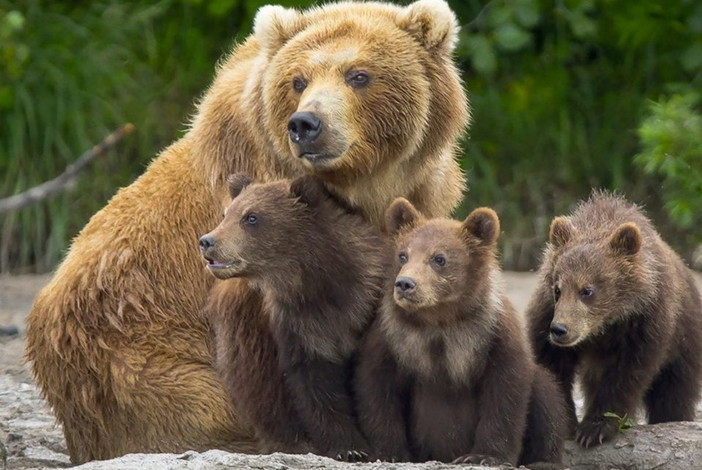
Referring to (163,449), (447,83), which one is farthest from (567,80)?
(163,449)

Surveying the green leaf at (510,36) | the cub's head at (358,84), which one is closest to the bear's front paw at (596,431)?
the cub's head at (358,84)

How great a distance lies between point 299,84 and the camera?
616 centimetres

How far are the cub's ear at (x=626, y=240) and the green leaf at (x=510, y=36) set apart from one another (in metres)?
5.86

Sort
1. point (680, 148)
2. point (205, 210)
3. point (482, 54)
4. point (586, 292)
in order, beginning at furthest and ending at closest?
1. point (482, 54)
2. point (680, 148)
3. point (205, 210)
4. point (586, 292)

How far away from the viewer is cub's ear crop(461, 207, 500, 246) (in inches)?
231

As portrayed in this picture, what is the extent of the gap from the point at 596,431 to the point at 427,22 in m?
1.97

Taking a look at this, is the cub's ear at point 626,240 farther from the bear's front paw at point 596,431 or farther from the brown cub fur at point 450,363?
the bear's front paw at point 596,431

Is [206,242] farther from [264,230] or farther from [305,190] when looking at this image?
[305,190]

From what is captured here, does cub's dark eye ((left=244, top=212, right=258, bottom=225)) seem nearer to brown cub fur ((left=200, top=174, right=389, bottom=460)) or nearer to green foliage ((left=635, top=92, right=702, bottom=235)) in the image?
brown cub fur ((left=200, top=174, right=389, bottom=460))

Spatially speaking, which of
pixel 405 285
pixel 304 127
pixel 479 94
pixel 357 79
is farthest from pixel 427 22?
pixel 479 94

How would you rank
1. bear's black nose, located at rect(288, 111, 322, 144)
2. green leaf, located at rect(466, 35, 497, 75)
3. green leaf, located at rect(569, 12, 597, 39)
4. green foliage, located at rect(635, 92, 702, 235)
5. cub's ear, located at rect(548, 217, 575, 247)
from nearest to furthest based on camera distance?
bear's black nose, located at rect(288, 111, 322, 144)
cub's ear, located at rect(548, 217, 575, 247)
green foliage, located at rect(635, 92, 702, 235)
green leaf, located at rect(466, 35, 497, 75)
green leaf, located at rect(569, 12, 597, 39)

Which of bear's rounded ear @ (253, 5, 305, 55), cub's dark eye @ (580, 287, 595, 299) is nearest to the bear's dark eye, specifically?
cub's dark eye @ (580, 287, 595, 299)

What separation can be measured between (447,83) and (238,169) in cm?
103

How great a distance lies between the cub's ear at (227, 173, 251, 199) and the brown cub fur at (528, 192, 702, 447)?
1.40m
